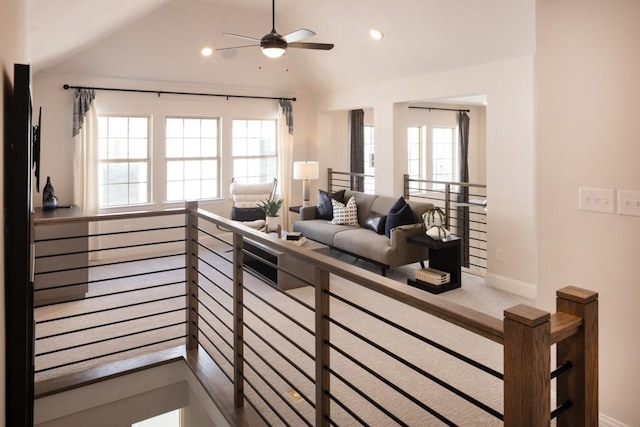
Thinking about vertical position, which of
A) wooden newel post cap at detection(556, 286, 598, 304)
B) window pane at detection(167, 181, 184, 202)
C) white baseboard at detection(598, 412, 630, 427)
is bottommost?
white baseboard at detection(598, 412, 630, 427)

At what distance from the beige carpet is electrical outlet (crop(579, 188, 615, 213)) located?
1289 mm

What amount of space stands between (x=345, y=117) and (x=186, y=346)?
6.07 metres

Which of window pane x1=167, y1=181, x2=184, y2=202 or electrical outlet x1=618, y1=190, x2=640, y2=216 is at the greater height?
window pane x1=167, y1=181, x2=184, y2=202

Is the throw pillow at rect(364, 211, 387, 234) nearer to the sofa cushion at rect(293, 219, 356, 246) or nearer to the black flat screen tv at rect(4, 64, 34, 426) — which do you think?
the sofa cushion at rect(293, 219, 356, 246)

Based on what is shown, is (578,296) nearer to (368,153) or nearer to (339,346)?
(339,346)

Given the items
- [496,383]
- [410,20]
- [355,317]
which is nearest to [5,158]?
[496,383]

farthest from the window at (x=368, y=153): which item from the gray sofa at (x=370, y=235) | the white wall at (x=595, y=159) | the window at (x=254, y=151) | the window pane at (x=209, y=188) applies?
the white wall at (x=595, y=159)

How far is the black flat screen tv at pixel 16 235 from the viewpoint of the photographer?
1410 mm

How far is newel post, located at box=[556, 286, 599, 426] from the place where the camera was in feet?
3.67

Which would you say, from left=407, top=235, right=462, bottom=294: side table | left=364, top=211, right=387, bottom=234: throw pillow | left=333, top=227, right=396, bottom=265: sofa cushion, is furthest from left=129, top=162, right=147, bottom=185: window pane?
left=407, top=235, right=462, bottom=294: side table

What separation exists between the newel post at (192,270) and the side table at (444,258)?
8.83 ft

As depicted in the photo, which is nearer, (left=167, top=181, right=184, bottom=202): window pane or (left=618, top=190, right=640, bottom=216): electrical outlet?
(left=618, top=190, right=640, bottom=216): electrical outlet

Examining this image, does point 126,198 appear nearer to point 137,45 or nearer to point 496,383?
point 137,45

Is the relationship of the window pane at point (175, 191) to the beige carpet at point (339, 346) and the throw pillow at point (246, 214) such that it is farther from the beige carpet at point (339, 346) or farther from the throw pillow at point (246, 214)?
the beige carpet at point (339, 346)
